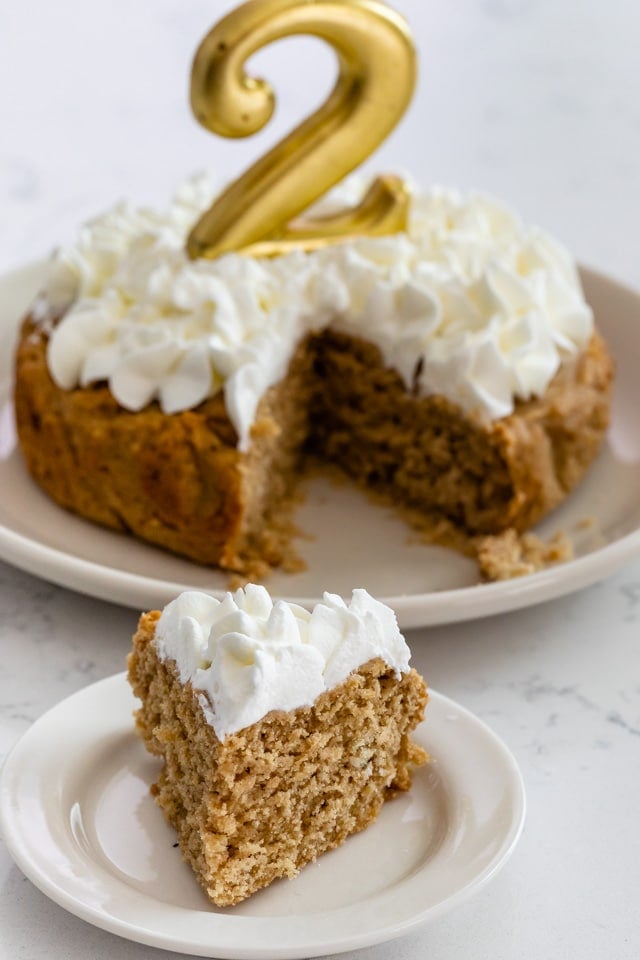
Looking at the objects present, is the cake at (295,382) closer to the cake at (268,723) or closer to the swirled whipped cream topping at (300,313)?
the swirled whipped cream topping at (300,313)

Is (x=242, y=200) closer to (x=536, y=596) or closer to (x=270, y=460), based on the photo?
(x=270, y=460)

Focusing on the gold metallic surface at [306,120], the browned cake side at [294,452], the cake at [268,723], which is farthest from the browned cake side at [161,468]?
the cake at [268,723]

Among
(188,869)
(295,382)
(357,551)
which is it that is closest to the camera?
(188,869)

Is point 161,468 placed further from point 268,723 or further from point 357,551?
point 268,723

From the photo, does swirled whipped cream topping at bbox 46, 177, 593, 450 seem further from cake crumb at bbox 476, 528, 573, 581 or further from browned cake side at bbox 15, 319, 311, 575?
cake crumb at bbox 476, 528, 573, 581

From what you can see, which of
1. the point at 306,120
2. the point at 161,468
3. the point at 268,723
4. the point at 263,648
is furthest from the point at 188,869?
the point at 306,120

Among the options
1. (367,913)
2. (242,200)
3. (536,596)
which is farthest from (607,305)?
(367,913)

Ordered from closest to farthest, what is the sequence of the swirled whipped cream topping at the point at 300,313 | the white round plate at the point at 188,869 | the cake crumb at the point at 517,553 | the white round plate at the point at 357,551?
the white round plate at the point at 188,869
the white round plate at the point at 357,551
the cake crumb at the point at 517,553
the swirled whipped cream topping at the point at 300,313
